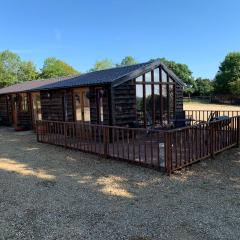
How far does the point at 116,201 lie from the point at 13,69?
3676 centimetres

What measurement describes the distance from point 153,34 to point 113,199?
39.9 m

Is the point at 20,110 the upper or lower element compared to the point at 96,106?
lower

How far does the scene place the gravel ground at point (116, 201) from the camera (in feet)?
12.2

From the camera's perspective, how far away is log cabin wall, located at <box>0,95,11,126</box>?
18.1 meters

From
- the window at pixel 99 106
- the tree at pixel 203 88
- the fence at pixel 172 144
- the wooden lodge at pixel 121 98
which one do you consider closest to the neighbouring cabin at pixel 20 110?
the wooden lodge at pixel 121 98

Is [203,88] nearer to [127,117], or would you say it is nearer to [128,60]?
[128,60]

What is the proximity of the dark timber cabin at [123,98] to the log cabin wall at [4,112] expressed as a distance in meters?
Result: 6.00

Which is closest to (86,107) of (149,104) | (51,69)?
(149,104)

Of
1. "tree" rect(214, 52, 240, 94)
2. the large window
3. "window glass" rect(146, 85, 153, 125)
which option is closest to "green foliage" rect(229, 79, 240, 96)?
"tree" rect(214, 52, 240, 94)

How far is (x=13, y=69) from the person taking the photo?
124 feet

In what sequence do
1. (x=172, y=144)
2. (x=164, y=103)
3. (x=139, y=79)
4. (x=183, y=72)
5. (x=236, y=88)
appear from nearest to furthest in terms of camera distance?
(x=172, y=144) < (x=139, y=79) < (x=164, y=103) < (x=236, y=88) < (x=183, y=72)

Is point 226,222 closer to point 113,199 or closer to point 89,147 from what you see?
point 113,199

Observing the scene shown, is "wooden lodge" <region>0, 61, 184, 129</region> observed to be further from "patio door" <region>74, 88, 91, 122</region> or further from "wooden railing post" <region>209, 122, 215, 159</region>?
"wooden railing post" <region>209, 122, 215, 159</region>

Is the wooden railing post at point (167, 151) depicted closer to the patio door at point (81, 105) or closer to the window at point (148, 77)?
the window at point (148, 77)
